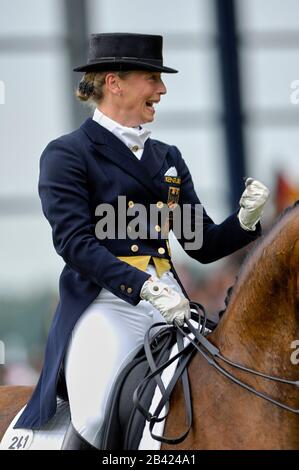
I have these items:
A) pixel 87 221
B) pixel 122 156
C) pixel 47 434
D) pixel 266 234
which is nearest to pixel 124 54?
pixel 122 156

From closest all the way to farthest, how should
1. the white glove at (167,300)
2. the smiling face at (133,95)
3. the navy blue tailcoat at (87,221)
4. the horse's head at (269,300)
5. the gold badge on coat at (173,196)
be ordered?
the horse's head at (269,300), the white glove at (167,300), the navy blue tailcoat at (87,221), the smiling face at (133,95), the gold badge on coat at (173,196)

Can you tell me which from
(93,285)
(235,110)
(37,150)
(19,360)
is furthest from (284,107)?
(93,285)

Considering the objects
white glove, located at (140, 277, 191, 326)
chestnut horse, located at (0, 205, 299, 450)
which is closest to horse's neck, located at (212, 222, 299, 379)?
chestnut horse, located at (0, 205, 299, 450)

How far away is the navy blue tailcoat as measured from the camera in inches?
179

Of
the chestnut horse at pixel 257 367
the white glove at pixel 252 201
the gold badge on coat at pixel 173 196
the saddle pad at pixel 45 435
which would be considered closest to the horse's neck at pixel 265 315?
the chestnut horse at pixel 257 367

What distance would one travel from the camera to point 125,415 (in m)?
4.43

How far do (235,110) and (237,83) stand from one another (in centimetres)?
31

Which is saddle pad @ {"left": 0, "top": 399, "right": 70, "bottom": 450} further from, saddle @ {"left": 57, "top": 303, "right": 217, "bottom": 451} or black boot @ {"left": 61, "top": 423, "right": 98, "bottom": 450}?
saddle @ {"left": 57, "top": 303, "right": 217, "bottom": 451}

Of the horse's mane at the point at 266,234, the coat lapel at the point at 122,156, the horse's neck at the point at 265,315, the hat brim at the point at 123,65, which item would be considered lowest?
the horse's neck at the point at 265,315

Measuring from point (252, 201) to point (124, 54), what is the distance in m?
0.81

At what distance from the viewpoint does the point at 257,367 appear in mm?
4301

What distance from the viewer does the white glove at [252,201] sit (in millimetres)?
4680

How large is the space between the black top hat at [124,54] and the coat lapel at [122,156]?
0.26m

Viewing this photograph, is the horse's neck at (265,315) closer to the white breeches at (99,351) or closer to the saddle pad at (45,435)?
the white breeches at (99,351)
